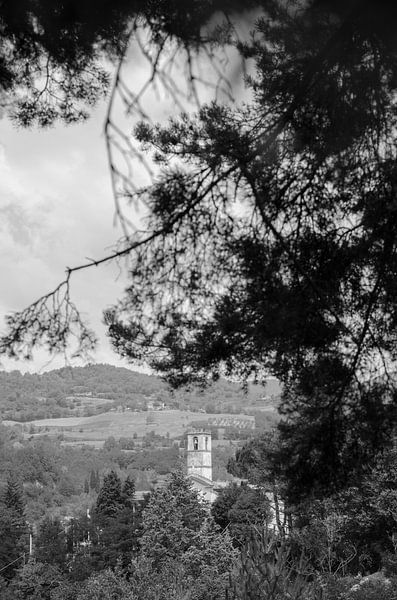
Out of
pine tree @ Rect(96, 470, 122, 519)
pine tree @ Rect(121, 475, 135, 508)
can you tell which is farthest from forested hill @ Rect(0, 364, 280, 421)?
pine tree @ Rect(96, 470, 122, 519)

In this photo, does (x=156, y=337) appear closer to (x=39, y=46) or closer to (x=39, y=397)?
(x=39, y=46)

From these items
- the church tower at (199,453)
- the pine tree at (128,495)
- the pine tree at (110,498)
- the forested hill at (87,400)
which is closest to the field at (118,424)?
the forested hill at (87,400)

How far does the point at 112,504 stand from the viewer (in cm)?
4641

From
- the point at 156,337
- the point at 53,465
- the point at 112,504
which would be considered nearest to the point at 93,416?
the point at 53,465

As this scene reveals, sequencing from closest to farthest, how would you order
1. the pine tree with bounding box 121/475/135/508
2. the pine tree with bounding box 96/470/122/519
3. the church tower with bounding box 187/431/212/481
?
the pine tree with bounding box 96/470/122/519
the pine tree with bounding box 121/475/135/508
the church tower with bounding box 187/431/212/481

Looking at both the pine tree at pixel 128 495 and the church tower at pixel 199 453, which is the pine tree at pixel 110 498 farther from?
the church tower at pixel 199 453

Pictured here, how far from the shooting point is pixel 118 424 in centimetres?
12962

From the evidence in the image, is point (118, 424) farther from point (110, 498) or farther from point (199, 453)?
point (110, 498)

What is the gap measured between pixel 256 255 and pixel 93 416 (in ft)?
450

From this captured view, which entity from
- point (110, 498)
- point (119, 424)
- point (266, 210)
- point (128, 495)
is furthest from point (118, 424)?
point (266, 210)

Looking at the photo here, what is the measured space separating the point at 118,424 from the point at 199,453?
6933cm

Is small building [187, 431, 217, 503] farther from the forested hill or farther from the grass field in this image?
the forested hill

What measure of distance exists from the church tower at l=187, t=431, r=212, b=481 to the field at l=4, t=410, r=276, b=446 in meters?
59.1

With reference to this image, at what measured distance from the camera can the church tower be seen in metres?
61.3
